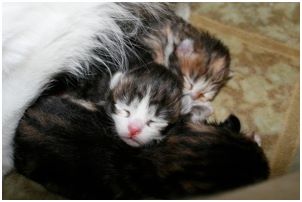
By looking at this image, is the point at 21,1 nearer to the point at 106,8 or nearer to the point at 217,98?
the point at 106,8

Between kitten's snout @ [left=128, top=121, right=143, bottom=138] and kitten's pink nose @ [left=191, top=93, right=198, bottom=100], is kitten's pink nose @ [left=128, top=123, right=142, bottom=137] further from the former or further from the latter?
kitten's pink nose @ [left=191, top=93, right=198, bottom=100]

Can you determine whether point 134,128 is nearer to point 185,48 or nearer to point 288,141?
point 185,48

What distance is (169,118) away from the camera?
3.49 ft

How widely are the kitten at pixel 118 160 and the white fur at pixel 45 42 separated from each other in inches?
2.8

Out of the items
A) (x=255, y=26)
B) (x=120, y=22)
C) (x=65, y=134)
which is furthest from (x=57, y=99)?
(x=255, y=26)

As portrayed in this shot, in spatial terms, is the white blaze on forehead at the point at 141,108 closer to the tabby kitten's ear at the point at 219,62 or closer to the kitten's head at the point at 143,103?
the kitten's head at the point at 143,103

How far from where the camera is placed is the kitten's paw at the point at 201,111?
3.90 feet

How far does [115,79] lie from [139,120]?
5.6 inches

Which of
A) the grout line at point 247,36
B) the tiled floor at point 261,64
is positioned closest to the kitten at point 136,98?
the tiled floor at point 261,64

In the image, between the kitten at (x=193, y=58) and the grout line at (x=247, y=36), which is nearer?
the kitten at (x=193, y=58)

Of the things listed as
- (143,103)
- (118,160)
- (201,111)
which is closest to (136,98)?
(143,103)

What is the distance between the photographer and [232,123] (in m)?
1.16

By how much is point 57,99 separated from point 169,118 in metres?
0.29

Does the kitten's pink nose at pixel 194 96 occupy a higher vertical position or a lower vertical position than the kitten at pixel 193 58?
lower
